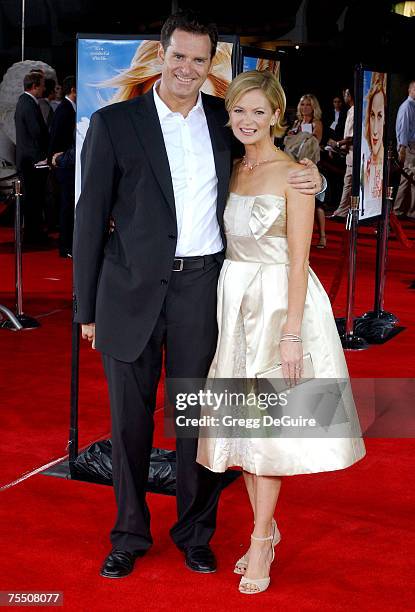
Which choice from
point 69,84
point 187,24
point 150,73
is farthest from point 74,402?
point 69,84

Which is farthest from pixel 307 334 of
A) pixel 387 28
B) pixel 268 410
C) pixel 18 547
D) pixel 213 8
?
pixel 387 28

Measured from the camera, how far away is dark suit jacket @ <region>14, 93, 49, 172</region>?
374 inches

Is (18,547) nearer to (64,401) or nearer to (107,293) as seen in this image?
(107,293)

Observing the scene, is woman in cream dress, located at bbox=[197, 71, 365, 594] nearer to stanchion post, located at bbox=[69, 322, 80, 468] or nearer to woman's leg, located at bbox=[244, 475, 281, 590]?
woman's leg, located at bbox=[244, 475, 281, 590]

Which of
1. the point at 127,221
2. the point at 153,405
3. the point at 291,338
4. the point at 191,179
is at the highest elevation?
the point at 191,179

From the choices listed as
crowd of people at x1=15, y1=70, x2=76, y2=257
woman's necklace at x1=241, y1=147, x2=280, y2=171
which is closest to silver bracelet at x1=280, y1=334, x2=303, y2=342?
woman's necklace at x1=241, y1=147, x2=280, y2=171

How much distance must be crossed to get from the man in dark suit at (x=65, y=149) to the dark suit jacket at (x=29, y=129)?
0.49 meters

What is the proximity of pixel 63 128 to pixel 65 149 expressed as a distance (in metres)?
0.22

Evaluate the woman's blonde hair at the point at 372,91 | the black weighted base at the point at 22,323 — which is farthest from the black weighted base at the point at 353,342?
the black weighted base at the point at 22,323

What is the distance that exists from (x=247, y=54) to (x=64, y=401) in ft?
6.34

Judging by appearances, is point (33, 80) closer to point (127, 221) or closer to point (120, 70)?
point (120, 70)

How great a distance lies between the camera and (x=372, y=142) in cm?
598

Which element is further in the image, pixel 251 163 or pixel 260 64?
pixel 260 64

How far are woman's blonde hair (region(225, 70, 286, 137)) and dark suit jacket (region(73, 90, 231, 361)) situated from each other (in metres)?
0.16
